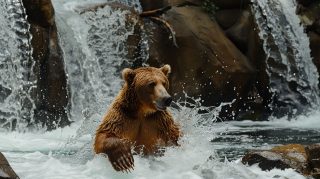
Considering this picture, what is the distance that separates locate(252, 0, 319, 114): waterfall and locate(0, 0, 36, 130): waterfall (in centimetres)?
520

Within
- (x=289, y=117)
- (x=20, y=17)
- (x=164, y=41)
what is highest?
(x=20, y=17)

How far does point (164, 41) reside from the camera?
1271 centimetres

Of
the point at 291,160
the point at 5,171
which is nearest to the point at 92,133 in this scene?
the point at 291,160

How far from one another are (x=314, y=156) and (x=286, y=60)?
27.0 feet

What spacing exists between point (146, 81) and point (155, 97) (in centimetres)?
23

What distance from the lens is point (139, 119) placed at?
600 cm

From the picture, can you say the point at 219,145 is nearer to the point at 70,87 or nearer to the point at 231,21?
the point at 70,87

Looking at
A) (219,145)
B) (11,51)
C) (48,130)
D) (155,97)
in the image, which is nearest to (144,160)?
(155,97)

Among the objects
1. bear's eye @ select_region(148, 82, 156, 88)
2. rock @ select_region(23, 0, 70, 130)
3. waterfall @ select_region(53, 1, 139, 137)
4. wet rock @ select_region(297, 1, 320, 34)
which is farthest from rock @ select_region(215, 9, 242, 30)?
bear's eye @ select_region(148, 82, 156, 88)

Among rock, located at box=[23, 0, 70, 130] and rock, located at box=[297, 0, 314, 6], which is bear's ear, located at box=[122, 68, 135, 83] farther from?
rock, located at box=[297, 0, 314, 6]

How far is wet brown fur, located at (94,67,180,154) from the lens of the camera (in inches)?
233

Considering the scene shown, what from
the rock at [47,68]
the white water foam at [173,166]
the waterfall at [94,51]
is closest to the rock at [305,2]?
the waterfall at [94,51]

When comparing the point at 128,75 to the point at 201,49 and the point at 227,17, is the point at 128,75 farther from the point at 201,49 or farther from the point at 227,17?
the point at 227,17

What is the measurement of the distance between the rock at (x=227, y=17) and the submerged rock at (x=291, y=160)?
765 centimetres
